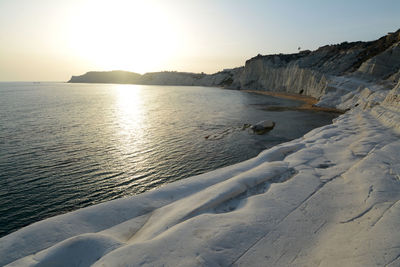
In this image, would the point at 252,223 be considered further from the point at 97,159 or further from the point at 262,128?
the point at 262,128

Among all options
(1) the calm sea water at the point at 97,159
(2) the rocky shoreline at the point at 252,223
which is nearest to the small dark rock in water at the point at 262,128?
(1) the calm sea water at the point at 97,159

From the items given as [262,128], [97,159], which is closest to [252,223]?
[97,159]

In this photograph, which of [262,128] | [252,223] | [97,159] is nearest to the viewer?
[252,223]

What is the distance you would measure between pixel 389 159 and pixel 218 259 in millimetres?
10523

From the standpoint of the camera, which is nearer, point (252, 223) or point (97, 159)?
point (252, 223)

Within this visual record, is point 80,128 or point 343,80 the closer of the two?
point 80,128

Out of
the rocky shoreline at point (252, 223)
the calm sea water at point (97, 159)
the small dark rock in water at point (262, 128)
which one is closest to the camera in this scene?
the rocky shoreline at point (252, 223)

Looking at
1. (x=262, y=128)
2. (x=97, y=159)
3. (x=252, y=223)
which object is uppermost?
(x=252, y=223)

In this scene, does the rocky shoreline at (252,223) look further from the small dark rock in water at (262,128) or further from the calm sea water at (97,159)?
the small dark rock in water at (262,128)

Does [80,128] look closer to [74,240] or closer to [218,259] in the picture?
[74,240]

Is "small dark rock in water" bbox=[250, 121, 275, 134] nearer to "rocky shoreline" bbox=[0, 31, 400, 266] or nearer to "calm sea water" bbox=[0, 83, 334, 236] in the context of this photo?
"calm sea water" bbox=[0, 83, 334, 236]

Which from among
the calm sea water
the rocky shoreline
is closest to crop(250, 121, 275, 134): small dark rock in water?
the calm sea water

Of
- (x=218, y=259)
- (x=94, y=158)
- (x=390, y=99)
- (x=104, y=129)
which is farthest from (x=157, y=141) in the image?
(x=390, y=99)

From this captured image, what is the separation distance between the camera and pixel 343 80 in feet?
155
